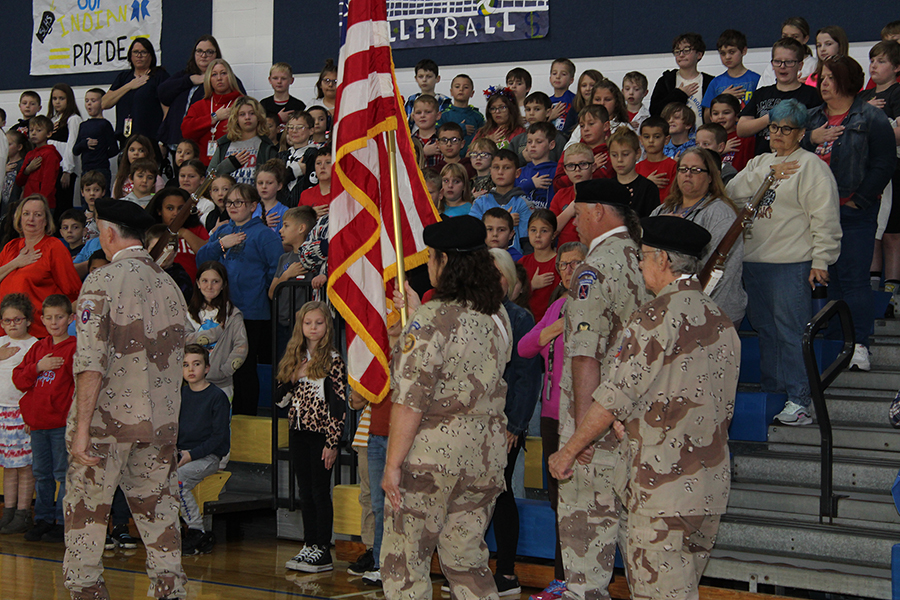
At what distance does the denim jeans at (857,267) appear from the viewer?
6.32m

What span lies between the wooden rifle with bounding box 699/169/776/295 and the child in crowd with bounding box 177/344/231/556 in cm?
333

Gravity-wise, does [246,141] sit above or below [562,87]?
below

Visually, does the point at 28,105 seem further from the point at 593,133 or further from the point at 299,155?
the point at 593,133

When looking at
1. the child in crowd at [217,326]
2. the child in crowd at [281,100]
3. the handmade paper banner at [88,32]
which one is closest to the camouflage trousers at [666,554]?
the child in crowd at [217,326]

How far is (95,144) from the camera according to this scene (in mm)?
→ 11273

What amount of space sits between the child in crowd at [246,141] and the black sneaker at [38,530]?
370 centimetres

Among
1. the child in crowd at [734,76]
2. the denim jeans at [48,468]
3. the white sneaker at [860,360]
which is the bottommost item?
the denim jeans at [48,468]

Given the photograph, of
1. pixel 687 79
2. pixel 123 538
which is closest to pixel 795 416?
pixel 687 79

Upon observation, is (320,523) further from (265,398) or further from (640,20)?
(640,20)

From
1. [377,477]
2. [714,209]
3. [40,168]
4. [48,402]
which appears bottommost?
[377,477]

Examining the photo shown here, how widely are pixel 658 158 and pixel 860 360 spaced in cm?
208

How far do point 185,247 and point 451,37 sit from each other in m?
4.61

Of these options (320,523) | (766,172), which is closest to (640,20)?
(766,172)

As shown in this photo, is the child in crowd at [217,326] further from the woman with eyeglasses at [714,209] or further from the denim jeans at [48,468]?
the woman with eyeglasses at [714,209]
